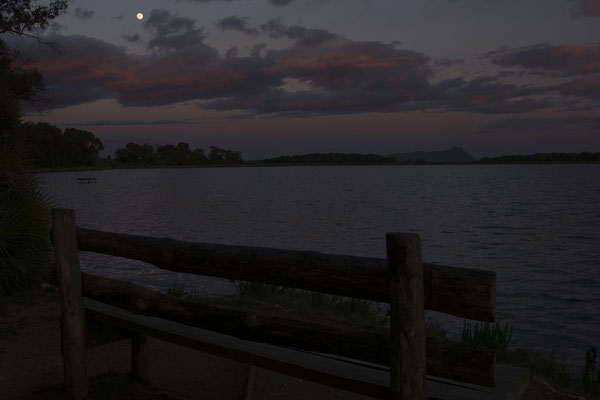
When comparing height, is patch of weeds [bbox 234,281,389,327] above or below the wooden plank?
below

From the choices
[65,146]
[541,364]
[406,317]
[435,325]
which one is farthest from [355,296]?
[65,146]

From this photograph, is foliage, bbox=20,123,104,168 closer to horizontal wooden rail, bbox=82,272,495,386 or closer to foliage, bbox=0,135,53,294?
foliage, bbox=0,135,53,294

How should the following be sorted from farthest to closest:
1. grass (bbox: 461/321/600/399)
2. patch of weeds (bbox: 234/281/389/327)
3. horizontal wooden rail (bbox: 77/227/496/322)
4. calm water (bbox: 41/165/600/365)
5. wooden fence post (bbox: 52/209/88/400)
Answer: calm water (bbox: 41/165/600/365)
patch of weeds (bbox: 234/281/389/327)
grass (bbox: 461/321/600/399)
wooden fence post (bbox: 52/209/88/400)
horizontal wooden rail (bbox: 77/227/496/322)

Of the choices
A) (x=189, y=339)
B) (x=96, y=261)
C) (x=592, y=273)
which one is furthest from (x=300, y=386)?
(x=592, y=273)

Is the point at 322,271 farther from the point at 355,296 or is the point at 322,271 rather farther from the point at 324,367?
the point at 324,367

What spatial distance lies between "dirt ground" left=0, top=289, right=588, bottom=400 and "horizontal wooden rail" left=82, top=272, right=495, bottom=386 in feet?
4.92

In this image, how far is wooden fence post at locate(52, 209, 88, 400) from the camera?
5137mm

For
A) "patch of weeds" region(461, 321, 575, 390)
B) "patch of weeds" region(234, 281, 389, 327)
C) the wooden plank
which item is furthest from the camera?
"patch of weeds" region(234, 281, 389, 327)

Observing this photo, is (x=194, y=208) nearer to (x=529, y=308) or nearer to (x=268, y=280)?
(x=529, y=308)

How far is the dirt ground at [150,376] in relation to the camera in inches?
A: 237

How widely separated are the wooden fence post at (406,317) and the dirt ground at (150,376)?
3485 mm

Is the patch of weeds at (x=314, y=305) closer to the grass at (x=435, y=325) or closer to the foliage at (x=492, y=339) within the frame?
the grass at (x=435, y=325)

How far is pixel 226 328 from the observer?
425cm

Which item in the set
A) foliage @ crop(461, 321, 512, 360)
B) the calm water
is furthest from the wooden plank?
the calm water
